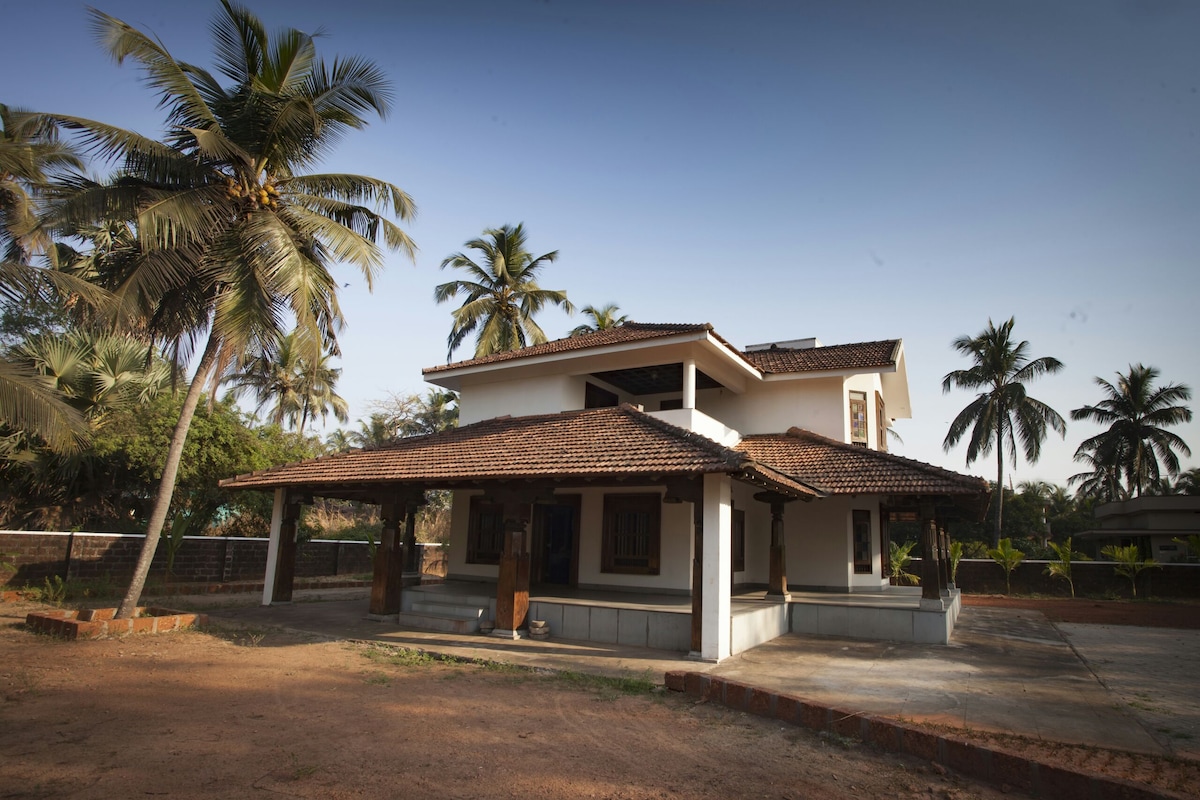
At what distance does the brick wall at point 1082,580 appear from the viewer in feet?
73.0

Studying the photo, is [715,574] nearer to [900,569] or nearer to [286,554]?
[286,554]

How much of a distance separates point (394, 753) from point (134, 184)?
1020 cm

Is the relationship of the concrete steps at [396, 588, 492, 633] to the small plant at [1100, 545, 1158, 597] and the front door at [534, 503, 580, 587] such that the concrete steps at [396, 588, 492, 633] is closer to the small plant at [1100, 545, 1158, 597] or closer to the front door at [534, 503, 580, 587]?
the front door at [534, 503, 580, 587]

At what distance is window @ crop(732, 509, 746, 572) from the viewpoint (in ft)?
47.7

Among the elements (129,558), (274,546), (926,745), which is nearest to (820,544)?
(926,745)

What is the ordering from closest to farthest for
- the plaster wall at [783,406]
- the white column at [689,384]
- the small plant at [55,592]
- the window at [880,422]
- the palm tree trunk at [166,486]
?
the palm tree trunk at [166,486] < the small plant at [55,592] < the white column at [689,384] < the plaster wall at [783,406] < the window at [880,422]

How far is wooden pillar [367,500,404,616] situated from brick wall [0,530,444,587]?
24.1ft

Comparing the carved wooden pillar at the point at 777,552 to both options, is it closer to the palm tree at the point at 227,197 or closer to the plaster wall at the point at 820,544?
the plaster wall at the point at 820,544

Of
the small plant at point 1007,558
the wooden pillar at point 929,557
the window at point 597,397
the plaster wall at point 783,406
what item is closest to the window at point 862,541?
the plaster wall at point 783,406

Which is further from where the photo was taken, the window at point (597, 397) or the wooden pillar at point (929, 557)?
the window at point (597, 397)

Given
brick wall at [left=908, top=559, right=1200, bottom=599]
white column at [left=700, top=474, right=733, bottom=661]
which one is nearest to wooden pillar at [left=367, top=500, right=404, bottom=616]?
white column at [left=700, top=474, right=733, bottom=661]

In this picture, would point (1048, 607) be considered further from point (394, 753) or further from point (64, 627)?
point (64, 627)

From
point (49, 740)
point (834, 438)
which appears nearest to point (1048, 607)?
point (834, 438)

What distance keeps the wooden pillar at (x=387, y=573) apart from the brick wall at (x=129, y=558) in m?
7.36
